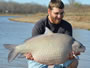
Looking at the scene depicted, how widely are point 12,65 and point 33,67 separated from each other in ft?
12.1

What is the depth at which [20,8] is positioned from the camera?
151 meters

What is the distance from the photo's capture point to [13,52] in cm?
513

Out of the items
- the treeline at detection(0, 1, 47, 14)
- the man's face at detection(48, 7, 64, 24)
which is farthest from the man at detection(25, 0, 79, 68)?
the treeline at detection(0, 1, 47, 14)

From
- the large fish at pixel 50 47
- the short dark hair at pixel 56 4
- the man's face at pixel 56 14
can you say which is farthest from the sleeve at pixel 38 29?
the large fish at pixel 50 47

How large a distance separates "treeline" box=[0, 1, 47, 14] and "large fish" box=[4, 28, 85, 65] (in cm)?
13476

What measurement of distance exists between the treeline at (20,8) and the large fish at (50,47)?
442ft

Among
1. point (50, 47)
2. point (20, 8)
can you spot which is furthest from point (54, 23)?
point (20, 8)

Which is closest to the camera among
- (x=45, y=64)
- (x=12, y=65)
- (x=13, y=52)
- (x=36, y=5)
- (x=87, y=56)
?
(x=13, y=52)

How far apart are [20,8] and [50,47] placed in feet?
481

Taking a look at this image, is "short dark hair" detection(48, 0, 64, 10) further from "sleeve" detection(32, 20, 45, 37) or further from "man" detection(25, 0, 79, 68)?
"sleeve" detection(32, 20, 45, 37)

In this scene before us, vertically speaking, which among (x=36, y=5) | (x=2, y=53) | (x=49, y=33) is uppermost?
(x=49, y=33)

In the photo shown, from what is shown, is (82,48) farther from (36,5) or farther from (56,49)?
(36,5)

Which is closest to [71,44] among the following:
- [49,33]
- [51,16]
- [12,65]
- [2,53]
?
[49,33]

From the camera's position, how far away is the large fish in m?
5.21
